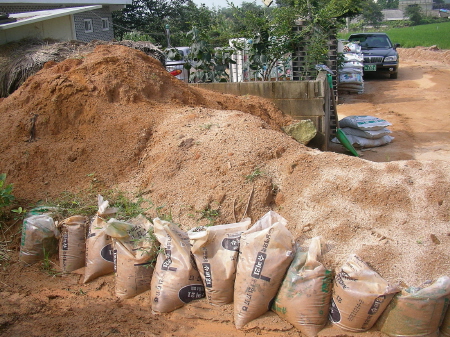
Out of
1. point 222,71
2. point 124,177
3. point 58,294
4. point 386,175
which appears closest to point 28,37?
point 222,71

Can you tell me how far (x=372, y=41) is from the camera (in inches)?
609

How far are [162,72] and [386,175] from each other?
3.08 meters

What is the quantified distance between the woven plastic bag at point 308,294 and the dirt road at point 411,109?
13.3ft

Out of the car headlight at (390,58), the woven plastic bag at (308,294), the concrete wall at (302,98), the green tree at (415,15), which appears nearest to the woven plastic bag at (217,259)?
the woven plastic bag at (308,294)

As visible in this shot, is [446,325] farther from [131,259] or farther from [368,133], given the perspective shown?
[368,133]

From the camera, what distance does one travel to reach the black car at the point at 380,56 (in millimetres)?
14539

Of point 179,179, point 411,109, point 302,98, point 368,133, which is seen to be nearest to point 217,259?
point 179,179

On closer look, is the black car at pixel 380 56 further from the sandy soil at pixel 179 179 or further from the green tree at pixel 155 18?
the sandy soil at pixel 179 179

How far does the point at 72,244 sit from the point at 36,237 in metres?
0.30

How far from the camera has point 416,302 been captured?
103 inches

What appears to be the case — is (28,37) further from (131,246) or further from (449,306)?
(449,306)

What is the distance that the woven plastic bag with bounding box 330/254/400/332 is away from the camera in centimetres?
266

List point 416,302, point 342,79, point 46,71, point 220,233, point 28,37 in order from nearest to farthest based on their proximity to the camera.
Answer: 1. point 416,302
2. point 220,233
3. point 46,71
4. point 28,37
5. point 342,79

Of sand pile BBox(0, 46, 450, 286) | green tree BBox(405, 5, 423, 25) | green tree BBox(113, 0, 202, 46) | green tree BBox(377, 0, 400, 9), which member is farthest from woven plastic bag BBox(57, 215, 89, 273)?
green tree BBox(377, 0, 400, 9)
